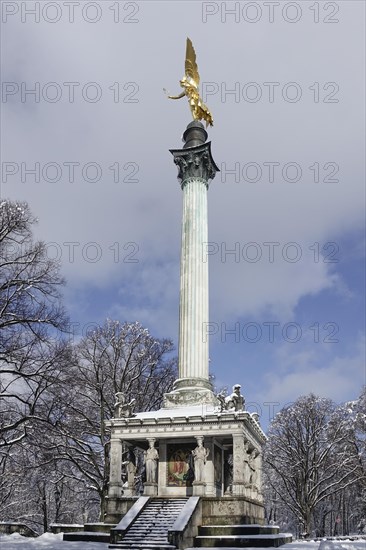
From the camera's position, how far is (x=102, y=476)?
33031mm

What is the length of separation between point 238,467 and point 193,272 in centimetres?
1154

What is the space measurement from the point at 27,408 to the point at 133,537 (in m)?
7.57

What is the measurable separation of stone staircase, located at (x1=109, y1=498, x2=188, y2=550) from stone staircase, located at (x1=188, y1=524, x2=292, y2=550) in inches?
54.8

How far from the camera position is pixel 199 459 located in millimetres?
25281

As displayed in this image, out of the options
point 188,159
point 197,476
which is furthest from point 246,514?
point 188,159

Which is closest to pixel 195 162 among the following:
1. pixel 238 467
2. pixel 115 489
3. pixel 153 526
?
pixel 238 467

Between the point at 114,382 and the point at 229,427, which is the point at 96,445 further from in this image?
the point at 229,427

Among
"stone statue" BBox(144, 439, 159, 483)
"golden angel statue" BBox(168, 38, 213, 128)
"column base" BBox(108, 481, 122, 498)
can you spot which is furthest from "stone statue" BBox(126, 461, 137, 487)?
"golden angel statue" BBox(168, 38, 213, 128)

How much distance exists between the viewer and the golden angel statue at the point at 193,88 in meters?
37.8

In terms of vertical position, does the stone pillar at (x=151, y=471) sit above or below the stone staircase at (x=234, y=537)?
above

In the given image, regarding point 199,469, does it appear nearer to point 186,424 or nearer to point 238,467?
point 238,467

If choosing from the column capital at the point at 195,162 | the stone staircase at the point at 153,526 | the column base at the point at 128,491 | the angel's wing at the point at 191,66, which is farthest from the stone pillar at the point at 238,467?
the angel's wing at the point at 191,66

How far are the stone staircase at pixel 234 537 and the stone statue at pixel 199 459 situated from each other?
2.22m

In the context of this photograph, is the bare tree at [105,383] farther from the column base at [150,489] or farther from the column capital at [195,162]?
the column capital at [195,162]
